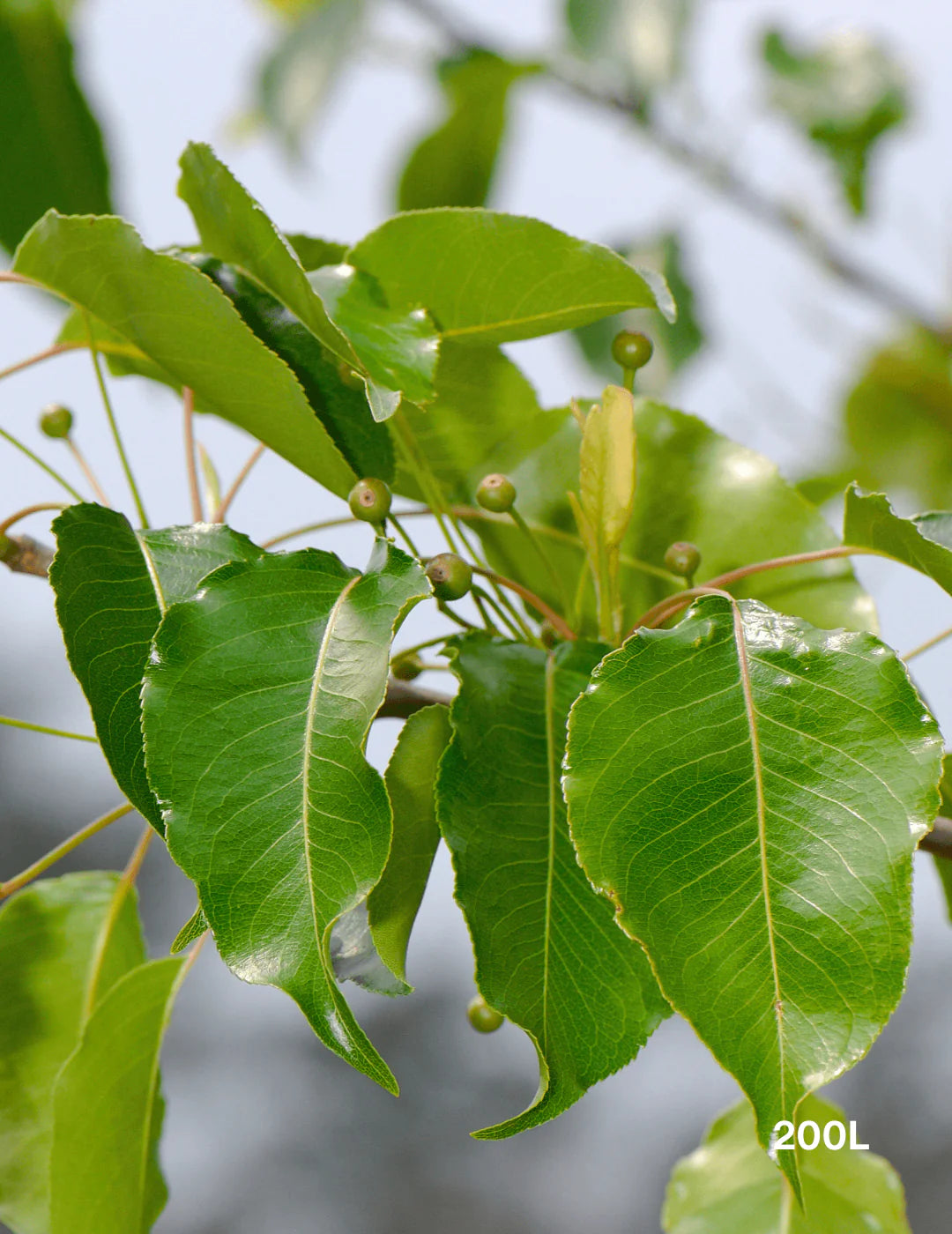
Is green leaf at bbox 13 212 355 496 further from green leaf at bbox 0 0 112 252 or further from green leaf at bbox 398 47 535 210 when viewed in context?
green leaf at bbox 398 47 535 210

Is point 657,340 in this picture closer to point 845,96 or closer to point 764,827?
point 845,96

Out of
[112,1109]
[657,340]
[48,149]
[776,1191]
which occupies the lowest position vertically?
[776,1191]

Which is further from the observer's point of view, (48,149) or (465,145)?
(465,145)

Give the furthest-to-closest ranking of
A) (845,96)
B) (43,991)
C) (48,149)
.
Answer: (845,96) < (48,149) < (43,991)

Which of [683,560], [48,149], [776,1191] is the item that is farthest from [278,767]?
[48,149]

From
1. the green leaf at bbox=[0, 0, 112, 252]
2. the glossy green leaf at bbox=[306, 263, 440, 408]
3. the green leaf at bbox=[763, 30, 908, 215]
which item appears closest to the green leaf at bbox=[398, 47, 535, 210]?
the green leaf at bbox=[0, 0, 112, 252]

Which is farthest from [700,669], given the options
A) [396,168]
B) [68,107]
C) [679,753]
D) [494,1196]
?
[494,1196]

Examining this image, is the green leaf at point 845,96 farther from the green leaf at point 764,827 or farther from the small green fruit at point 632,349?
the green leaf at point 764,827
